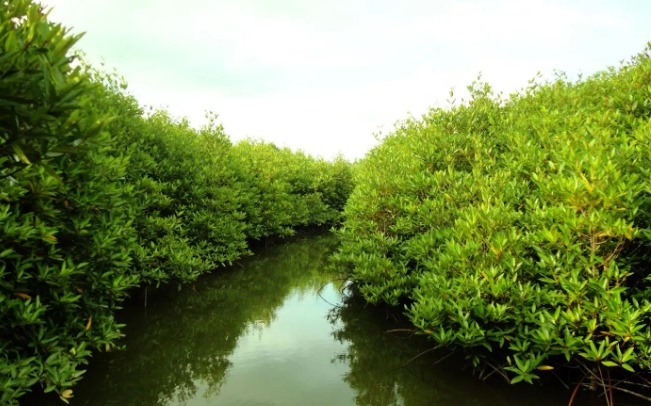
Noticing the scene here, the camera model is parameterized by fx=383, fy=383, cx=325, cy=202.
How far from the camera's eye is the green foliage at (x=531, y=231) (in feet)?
14.5

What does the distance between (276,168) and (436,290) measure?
14.8 meters

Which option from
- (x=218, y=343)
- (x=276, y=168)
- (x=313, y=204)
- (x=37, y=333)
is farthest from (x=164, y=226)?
(x=313, y=204)

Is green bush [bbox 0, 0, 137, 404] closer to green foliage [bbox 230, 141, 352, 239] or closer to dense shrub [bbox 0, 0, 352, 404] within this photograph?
dense shrub [bbox 0, 0, 352, 404]

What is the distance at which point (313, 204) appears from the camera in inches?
976

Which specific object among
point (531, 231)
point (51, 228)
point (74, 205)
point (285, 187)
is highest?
point (285, 187)

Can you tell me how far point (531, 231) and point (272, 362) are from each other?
4.70m

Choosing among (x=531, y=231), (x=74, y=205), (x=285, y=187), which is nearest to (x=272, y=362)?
(x=74, y=205)

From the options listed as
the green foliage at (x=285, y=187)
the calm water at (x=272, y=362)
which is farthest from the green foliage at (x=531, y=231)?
the green foliage at (x=285, y=187)

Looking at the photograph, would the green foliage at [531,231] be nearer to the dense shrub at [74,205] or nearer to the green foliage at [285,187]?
the dense shrub at [74,205]

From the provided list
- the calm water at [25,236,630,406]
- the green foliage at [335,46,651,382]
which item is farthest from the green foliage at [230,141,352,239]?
the green foliage at [335,46,651,382]

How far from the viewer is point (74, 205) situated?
5.02 meters

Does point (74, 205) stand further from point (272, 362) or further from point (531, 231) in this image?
point (531, 231)

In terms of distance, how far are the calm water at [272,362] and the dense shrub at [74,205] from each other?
2.70 feet

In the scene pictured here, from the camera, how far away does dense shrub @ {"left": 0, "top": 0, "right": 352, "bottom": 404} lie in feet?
6.82
